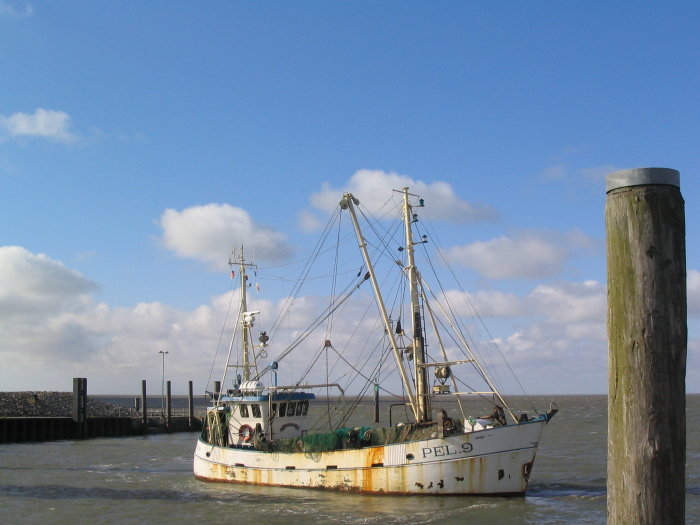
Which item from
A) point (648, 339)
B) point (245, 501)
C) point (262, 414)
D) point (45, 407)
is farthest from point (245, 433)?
point (45, 407)

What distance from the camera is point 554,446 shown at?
179 feet

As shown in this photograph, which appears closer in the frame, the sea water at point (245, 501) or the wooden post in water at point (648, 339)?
the wooden post in water at point (648, 339)

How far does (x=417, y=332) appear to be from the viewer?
3027 cm

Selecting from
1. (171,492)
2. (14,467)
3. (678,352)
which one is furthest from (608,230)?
(14,467)

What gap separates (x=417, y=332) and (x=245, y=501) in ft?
30.8

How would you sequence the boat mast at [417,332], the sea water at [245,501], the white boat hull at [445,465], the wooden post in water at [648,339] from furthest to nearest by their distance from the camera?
the boat mast at [417,332] → the white boat hull at [445,465] → the sea water at [245,501] → the wooden post in water at [648,339]

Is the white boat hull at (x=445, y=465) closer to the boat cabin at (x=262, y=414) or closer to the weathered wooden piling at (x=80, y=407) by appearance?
the boat cabin at (x=262, y=414)

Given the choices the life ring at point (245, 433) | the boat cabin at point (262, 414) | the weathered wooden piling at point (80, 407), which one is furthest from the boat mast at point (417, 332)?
the weathered wooden piling at point (80, 407)

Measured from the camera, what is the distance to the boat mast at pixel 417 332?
29.6 meters

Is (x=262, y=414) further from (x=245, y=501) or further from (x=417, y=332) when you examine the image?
(x=417, y=332)

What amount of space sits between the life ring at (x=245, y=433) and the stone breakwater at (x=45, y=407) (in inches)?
1840

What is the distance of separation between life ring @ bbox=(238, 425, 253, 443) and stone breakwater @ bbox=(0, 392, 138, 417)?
153 ft

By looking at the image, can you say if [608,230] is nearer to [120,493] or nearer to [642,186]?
[642,186]

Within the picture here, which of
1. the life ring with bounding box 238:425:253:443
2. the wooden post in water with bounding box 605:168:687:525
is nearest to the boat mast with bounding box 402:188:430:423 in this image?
the life ring with bounding box 238:425:253:443
